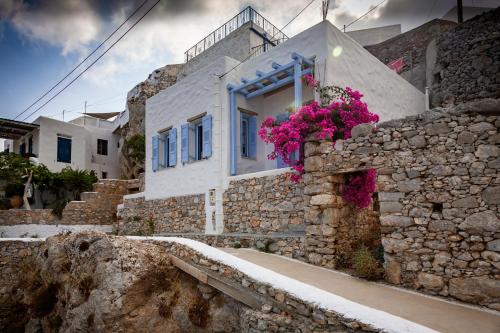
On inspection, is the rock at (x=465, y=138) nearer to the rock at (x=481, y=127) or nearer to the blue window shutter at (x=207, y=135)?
the rock at (x=481, y=127)

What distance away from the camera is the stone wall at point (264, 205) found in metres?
8.89

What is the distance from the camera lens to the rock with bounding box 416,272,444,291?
5684 mm

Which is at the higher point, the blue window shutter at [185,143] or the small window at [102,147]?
the small window at [102,147]

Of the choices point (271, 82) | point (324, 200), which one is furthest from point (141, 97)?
point (324, 200)

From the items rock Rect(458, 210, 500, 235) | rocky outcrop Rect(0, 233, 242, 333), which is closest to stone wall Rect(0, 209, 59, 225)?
rocky outcrop Rect(0, 233, 242, 333)

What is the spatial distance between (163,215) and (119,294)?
6885 mm

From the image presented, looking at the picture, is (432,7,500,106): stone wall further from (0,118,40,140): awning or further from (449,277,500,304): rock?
(0,118,40,140): awning

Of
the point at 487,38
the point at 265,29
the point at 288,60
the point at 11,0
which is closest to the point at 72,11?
the point at 11,0

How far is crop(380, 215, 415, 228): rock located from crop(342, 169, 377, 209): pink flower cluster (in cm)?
144

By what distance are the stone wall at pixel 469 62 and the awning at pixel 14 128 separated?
26526 millimetres

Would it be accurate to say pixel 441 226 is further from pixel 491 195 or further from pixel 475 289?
pixel 475 289

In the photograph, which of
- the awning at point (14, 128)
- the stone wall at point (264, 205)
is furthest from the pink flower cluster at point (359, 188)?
the awning at point (14, 128)

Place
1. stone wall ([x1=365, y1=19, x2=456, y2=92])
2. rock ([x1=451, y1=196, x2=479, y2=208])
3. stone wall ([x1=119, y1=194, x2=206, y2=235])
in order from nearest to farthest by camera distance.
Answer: rock ([x1=451, y1=196, x2=479, y2=208])
stone wall ([x1=119, y1=194, x2=206, y2=235])
stone wall ([x1=365, y1=19, x2=456, y2=92])

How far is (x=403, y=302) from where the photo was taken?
16.9ft
